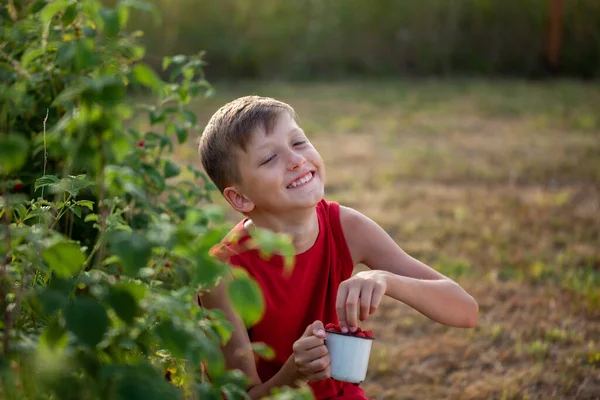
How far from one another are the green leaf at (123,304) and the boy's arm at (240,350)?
74 centimetres

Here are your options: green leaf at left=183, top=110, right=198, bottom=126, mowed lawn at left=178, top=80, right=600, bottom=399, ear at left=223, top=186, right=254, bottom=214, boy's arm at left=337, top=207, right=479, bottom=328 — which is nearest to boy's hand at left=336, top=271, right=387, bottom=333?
boy's arm at left=337, top=207, right=479, bottom=328

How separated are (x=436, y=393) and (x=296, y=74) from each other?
8.33 metres

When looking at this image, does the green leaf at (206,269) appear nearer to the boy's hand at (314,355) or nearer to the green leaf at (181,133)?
the boy's hand at (314,355)

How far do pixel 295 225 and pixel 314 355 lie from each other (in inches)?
20.4

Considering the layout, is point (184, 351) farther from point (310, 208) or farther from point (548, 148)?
point (548, 148)

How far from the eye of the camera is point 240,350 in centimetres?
180

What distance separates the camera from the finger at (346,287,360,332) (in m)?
1.63

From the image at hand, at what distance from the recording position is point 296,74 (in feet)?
35.7

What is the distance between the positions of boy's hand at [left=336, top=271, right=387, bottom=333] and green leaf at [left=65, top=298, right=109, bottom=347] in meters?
0.70

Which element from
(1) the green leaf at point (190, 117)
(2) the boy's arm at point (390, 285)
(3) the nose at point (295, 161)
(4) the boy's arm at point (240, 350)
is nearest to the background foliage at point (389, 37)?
(1) the green leaf at point (190, 117)

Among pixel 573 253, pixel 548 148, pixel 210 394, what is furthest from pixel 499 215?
pixel 210 394

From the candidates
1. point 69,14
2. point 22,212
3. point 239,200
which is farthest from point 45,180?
point 239,200

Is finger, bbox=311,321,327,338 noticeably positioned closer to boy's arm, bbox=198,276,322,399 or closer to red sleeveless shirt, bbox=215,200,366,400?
boy's arm, bbox=198,276,322,399

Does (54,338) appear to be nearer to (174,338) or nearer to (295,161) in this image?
(174,338)
